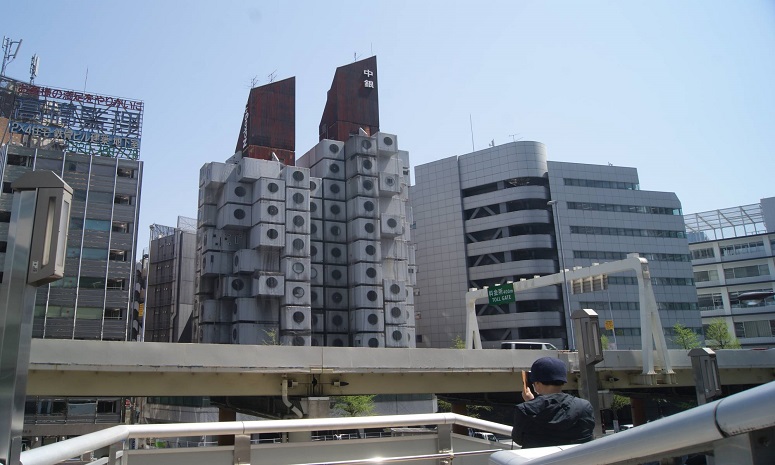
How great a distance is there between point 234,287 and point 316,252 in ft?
26.7

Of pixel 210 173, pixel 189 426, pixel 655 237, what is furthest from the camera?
pixel 655 237

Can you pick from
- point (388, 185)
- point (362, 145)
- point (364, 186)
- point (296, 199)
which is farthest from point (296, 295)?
point (362, 145)

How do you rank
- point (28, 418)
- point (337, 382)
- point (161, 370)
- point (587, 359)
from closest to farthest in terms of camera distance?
point (587, 359), point (161, 370), point (337, 382), point (28, 418)

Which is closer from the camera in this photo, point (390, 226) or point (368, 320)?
point (368, 320)

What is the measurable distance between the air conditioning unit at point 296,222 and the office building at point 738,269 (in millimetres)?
48406

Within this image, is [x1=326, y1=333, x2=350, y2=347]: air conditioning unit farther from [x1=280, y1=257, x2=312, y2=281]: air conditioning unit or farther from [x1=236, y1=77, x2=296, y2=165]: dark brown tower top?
[x1=236, y1=77, x2=296, y2=165]: dark brown tower top

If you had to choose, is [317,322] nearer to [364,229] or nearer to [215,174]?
[364,229]

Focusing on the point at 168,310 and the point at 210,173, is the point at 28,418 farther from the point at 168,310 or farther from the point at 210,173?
the point at 168,310

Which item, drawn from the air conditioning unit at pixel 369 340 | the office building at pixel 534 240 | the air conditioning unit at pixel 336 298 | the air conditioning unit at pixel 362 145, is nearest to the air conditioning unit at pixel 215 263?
the air conditioning unit at pixel 336 298

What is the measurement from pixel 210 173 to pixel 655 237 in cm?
4782

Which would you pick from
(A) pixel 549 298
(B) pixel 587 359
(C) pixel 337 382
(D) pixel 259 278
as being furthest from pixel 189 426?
(A) pixel 549 298

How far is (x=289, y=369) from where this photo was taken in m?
20.6

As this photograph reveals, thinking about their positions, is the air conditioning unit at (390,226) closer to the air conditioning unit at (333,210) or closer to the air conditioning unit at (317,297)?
the air conditioning unit at (333,210)

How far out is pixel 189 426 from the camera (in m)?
4.67
